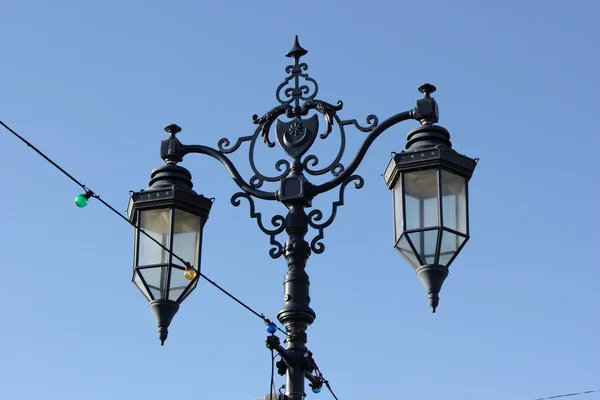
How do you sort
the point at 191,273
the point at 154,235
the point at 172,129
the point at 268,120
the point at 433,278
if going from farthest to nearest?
1. the point at 172,129
2. the point at 268,120
3. the point at 154,235
4. the point at 191,273
5. the point at 433,278

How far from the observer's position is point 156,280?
35.1ft

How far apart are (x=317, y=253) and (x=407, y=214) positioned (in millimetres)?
908

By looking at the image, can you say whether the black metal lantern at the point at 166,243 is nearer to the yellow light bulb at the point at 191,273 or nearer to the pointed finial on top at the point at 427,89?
the yellow light bulb at the point at 191,273

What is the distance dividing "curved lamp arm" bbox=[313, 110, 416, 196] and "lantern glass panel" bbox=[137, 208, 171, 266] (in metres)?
1.14

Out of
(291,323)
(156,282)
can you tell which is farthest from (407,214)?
(156,282)

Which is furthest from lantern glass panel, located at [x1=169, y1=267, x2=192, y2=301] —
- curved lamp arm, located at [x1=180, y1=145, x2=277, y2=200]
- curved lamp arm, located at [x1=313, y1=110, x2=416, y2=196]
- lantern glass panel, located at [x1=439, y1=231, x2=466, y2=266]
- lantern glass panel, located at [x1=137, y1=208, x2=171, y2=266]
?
lantern glass panel, located at [x1=439, y1=231, x2=466, y2=266]

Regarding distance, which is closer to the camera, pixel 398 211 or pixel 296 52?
pixel 398 211

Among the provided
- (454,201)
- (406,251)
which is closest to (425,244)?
(406,251)

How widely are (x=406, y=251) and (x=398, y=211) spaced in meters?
0.29

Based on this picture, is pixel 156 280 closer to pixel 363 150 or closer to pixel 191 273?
pixel 191 273

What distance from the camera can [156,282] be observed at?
10.7 meters

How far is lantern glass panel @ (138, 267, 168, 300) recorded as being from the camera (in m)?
10.7

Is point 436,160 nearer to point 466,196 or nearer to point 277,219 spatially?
point 466,196

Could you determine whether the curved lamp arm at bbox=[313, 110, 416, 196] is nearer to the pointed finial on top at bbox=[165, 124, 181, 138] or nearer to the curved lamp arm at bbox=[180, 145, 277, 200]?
the curved lamp arm at bbox=[180, 145, 277, 200]
